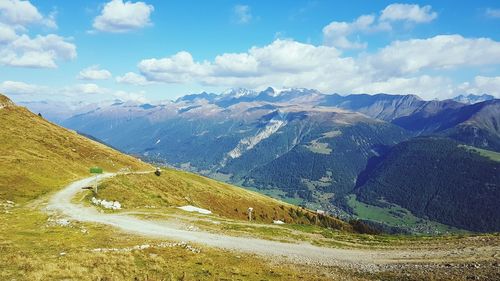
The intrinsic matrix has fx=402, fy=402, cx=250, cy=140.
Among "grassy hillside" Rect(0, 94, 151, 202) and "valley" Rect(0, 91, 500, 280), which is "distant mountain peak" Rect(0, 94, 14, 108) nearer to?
"grassy hillside" Rect(0, 94, 151, 202)

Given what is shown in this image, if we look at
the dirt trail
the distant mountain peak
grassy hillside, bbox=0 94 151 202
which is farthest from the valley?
the distant mountain peak

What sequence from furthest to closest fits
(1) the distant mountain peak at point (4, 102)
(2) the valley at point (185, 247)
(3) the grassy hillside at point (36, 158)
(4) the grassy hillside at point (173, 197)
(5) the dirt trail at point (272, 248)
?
(1) the distant mountain peak at point (4, 102) → (3) the grassy hillside at point (36, 158) → (4) the grassy hillside at point (173, 197) → (5) the dirt trail at point (272, 248) → (2) the valley at point (185, 247)

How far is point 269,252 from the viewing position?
147ft

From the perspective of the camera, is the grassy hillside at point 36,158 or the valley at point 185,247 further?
the grassy hillside at point 36,158

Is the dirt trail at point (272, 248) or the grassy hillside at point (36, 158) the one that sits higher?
the grassy hillside at point (36, 158)

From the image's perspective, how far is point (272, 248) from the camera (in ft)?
154

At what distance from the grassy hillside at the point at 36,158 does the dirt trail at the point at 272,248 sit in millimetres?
22264

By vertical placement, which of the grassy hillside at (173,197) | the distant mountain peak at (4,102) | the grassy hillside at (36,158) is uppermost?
the distant mountain peak at (4,102)

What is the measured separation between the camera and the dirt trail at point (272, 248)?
4100cm

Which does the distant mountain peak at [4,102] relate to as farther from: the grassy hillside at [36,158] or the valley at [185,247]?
the valley at [185,247]

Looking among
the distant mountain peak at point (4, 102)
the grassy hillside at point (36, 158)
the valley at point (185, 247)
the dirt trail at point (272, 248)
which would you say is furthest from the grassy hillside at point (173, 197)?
the distant mountain peak at point (4, 102)

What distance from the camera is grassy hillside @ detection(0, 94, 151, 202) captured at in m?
81.9

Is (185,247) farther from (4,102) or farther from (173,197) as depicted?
(4,102)

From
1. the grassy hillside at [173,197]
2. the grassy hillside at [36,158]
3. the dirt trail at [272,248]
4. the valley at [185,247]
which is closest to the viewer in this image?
the valley at [185,247]
